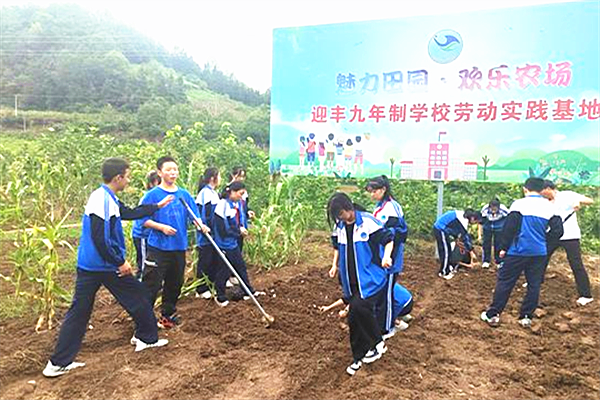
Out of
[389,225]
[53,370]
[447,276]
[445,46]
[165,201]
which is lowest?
[53,370]

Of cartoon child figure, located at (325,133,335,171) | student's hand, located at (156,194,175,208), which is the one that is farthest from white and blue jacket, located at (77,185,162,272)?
cartoon child figure, located at (325,133,335,171)

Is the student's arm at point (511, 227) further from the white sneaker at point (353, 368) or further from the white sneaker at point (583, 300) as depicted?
the white sneaker at point (353, 368)

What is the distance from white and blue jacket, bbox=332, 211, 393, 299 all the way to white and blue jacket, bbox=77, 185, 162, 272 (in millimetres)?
1611

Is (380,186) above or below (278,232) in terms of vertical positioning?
above

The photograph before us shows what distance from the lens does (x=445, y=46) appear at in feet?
21.4

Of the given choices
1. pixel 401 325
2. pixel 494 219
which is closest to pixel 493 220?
pixel 494 219

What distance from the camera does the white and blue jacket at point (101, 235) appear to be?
11.5 feet

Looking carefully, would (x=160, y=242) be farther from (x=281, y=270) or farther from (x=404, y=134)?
(x=404, y=134)

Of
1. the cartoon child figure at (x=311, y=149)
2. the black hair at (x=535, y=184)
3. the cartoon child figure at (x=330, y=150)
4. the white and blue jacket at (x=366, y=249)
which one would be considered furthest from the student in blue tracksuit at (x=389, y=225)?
the cartoon child figure at (x=311, y=149)

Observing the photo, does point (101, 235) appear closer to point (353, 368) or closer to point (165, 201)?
point (165, 201)

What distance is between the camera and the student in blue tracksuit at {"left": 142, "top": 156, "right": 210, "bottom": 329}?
4.21 meters

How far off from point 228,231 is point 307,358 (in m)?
1.65

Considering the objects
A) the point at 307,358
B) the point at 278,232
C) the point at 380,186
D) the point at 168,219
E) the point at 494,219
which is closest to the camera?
the point at 307,358

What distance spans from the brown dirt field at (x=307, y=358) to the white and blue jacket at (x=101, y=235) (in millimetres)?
776
